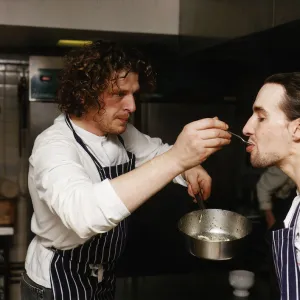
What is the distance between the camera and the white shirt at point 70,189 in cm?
117

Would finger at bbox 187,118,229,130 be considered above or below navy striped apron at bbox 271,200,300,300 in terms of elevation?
above

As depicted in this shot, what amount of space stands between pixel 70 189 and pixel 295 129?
27.6 inches

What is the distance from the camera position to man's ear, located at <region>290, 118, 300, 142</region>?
148 cm

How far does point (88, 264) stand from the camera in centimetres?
176

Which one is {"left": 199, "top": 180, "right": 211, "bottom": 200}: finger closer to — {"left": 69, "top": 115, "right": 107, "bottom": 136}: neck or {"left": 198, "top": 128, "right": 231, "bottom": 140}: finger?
{"left": 69, "top": 115, "right": 107, "bottom": 136}: neck

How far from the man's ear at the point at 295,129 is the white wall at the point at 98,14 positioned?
1.32 m

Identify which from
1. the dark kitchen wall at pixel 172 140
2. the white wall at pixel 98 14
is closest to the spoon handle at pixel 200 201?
the dark kitchen wall at pixel 172 140

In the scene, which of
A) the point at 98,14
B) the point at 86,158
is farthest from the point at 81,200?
the point at 98,14

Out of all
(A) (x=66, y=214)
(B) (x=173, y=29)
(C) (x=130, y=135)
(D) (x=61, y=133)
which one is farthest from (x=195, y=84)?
(A) (x=66, y=214)

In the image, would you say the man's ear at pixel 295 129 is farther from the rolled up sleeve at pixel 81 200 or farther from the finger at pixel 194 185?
the rolled up sleeve at pixel 81 200

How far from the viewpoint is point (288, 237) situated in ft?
4.78

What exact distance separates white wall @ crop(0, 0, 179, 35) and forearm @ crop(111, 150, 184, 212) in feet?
4.93

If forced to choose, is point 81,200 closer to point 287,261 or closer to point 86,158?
point 86,158

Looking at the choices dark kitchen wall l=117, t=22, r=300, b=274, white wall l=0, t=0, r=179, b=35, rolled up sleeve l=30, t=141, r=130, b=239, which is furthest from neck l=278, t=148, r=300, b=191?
white wall l=0, t=0, r=179, b=35
